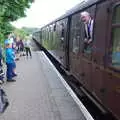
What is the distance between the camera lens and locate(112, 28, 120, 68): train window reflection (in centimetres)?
842

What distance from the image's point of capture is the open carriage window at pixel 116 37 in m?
8.42

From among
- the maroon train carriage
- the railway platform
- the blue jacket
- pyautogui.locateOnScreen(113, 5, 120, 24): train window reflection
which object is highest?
pyautogui.locateOnScreen(113, 5, 120, 24): train window reflection

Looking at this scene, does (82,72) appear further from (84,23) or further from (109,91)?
(109,91)

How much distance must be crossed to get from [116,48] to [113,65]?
33 centimetres

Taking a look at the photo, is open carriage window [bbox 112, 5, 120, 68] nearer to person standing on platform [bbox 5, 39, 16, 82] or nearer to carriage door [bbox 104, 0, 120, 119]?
carriage door [bbox 104, 0, 120, 119]

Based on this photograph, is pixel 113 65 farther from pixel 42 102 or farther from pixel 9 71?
pixel 9 71

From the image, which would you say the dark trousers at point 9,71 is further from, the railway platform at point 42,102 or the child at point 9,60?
the railway platform at point 42,102

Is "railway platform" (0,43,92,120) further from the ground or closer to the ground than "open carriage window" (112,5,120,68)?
closer to the ground

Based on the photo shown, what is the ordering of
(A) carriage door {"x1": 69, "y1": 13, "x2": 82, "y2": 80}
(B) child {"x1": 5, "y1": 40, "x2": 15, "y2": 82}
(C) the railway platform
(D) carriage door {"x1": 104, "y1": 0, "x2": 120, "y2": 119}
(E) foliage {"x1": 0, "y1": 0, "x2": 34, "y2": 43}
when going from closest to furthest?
(D) carriage door {"x1": 104, "y1": 0, "x2": 120, "y2": 119} → (C) the railway platform → (A) carriage door {"x1": 69, "y1": 13, "x2": 82, "y2": 80} → (B) child {"x1": 5, "y1": 40, "x2": 15, "y2": 82} → (E) foliage {"x1": 0, "y1": 0, "x2": 34, "y2": 43}

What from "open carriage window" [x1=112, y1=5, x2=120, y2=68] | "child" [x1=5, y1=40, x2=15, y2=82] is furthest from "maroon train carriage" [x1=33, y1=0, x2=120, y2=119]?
"child" [x1=5, y1=40, x2=15, y2=82]

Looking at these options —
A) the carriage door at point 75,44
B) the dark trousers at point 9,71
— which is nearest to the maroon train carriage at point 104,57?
the carriage door at point 75,44

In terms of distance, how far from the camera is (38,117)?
1015cm

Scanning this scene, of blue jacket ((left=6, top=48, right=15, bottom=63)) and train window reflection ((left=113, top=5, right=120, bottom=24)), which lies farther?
blue jacket ((left=6, top=48, right=15, bottom=63))

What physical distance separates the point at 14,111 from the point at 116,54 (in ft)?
11.1
